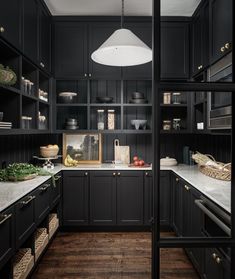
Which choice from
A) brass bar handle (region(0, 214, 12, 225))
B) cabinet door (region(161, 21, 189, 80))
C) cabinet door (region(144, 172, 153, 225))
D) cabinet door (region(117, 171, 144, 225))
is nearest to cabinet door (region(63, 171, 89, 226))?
cabinet door (region(117, 171, 144, 225))

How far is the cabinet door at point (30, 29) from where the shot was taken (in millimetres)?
2762

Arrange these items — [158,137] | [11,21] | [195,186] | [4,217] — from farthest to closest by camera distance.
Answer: [195,186], [11,21], [4,217], [158,137]

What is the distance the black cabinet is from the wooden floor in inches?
19.2

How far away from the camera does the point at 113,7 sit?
11.9ft

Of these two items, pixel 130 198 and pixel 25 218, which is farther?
pixel 130 198

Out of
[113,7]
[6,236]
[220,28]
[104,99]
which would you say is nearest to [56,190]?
[104,99]

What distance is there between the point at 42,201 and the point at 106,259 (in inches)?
33.7

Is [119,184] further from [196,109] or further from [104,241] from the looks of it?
[196,109]

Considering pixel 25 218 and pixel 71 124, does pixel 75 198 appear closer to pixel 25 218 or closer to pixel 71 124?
pixel 71 124

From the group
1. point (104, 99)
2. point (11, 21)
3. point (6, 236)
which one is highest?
point (11, 21)

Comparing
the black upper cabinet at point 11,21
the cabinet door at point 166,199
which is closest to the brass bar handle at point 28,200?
the black upper cabinet at point 11,21

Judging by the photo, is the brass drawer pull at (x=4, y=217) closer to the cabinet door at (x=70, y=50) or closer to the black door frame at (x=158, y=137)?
the black door frame at (x=158, y=137)

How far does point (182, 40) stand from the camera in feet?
13.0

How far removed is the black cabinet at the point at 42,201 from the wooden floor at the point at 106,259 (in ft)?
1.60
